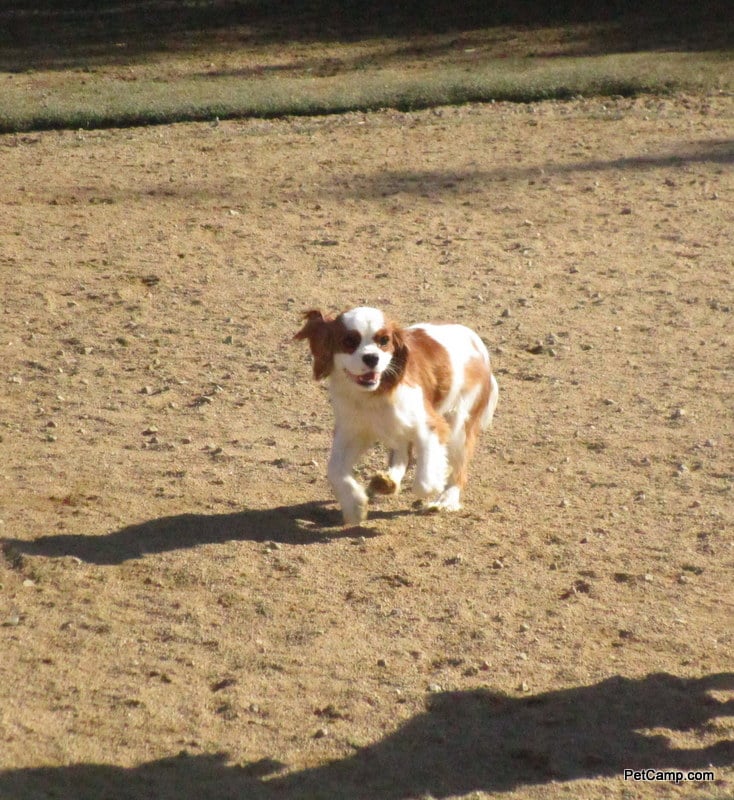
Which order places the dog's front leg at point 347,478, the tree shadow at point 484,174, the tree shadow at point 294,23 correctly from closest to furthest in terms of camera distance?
the dog's front leg at point 347,478 < the tree shadow at point 484,174 < the tree shadow at point 294,23

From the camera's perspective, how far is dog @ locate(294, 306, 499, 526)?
602cm

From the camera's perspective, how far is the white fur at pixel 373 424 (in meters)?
5.98

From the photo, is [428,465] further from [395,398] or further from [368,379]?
[368,379]

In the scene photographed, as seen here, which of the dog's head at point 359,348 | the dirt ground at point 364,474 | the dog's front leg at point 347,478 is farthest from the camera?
the dog's front leg at point 347,478

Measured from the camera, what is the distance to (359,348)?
235 inches

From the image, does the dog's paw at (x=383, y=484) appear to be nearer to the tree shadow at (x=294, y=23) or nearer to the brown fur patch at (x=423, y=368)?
the brown fur patch at (x=423, y=368)

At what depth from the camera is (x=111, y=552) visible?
19.8ft

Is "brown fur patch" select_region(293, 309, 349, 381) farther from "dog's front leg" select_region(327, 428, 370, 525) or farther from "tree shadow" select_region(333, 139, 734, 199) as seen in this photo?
"tree shadow" select_region(333, 139, 734, 199)

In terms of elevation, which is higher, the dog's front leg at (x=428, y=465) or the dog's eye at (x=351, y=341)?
the dog's eye at (x=351, y=341)

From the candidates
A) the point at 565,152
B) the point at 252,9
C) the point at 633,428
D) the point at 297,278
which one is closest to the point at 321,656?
the point at 633,428

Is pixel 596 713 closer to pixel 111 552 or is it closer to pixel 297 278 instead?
pixel 111 552

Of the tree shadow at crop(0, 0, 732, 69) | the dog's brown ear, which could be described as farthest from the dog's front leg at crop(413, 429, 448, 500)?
the tree shadow at crop(0, 0, 732, 69)

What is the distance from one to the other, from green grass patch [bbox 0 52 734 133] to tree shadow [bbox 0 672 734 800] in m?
10.5

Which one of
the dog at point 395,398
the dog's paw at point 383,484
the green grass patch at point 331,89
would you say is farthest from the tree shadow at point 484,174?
the dog's paw at point 383,484
